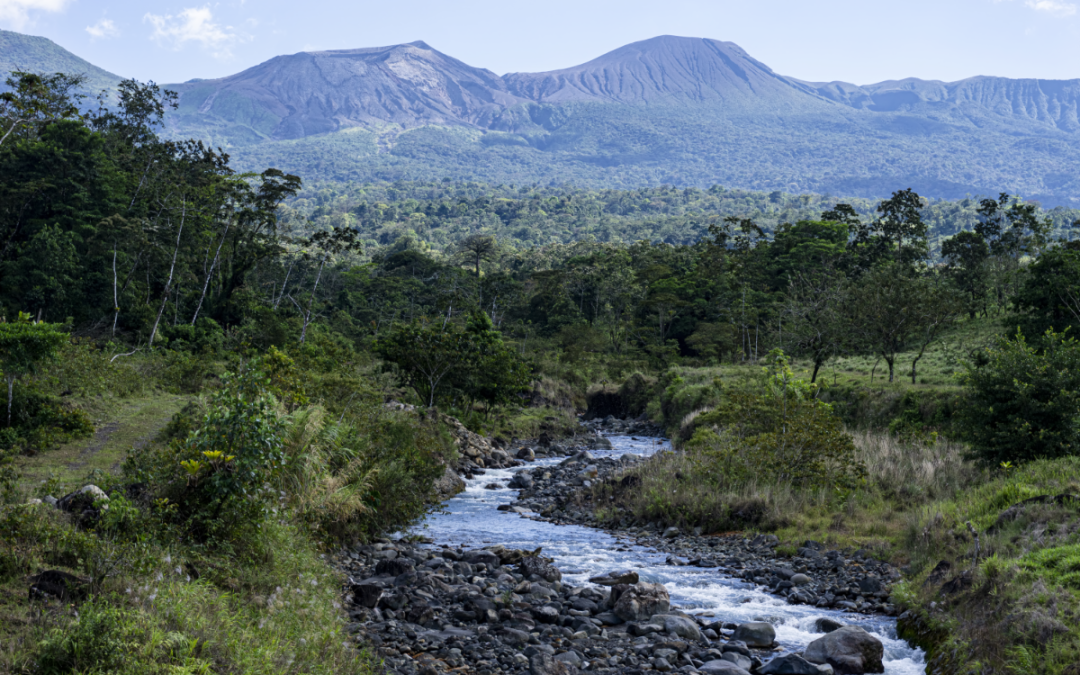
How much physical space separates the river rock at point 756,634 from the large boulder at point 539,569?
10.6 feet

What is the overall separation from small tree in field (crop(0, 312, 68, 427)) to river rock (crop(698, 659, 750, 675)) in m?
13.9

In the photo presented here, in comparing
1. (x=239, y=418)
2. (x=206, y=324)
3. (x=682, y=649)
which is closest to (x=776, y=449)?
(x=682, y=649)

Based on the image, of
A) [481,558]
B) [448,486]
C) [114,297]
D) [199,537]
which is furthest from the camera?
[114,297]

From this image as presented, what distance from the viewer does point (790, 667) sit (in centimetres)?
795

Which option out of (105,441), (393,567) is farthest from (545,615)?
(105,441)

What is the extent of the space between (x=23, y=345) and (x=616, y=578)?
41.1 ft

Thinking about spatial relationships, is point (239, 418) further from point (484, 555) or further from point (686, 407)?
point (686, 407)

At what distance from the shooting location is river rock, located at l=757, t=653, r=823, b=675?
7.84 m

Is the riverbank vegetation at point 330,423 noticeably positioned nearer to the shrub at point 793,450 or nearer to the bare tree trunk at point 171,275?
the shrub at point 793,450

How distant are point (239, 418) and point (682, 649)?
6.05m

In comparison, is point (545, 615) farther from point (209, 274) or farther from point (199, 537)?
point (209, 274)

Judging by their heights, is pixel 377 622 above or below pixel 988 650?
below

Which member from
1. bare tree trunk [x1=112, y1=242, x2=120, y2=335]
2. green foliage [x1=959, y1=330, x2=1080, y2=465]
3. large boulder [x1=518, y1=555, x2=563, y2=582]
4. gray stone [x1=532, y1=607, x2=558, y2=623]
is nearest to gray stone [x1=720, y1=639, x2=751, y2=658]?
gray stone [x1=532, y1=607, x2=558, y2=623]

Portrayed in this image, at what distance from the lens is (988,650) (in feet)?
23.5
